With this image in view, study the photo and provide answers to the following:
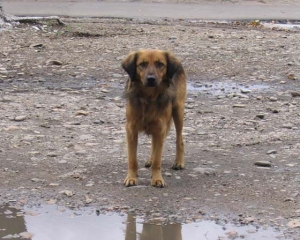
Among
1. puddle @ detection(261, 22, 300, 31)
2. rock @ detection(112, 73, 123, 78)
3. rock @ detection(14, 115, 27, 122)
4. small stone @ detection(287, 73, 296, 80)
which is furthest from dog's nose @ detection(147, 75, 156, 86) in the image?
puddle @ detection(261, 22, 300, 31)

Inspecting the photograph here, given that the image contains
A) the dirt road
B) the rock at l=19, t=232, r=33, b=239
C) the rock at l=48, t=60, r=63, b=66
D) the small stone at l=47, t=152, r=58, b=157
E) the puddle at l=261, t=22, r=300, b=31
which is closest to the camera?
the rock at l=19, t=232, r=33, b=239

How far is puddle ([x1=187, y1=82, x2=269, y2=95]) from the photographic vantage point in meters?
10.3

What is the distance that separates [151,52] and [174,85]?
19.6 inches

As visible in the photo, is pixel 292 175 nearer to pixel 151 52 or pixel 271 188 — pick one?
pixel 271 188

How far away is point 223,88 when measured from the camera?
10.5 meters

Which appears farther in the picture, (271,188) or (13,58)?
(13,58)

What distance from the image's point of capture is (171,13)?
61.8 ft

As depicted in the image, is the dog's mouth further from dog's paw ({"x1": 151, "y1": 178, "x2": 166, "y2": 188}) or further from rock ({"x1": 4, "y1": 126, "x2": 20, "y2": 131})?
rock ({"x1": 4, "y1": 126, "x2": 20, "y2": 131})

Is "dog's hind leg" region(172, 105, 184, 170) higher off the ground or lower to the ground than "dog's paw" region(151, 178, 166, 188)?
higher

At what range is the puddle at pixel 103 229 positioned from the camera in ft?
17.7

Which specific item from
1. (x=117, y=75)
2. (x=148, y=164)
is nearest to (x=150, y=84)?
(x=148, y=164)

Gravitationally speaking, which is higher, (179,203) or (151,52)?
(151,52)

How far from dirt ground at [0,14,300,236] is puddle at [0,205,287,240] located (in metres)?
0.18

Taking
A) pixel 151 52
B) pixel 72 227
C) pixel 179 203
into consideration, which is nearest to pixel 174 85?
pixel 151 52
